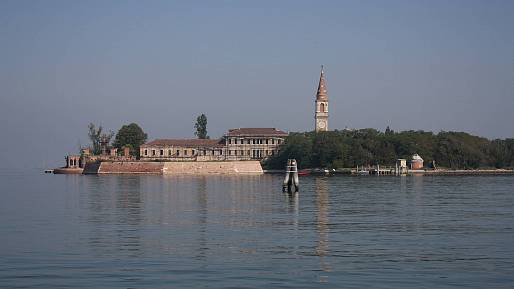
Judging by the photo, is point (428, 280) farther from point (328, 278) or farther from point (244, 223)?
point (244, 223)

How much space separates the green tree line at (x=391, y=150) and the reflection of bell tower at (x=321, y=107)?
18.2 m

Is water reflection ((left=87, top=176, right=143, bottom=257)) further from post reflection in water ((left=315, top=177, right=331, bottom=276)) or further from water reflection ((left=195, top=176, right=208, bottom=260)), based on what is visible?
post reflection in water ((left=315, top=177, right=331, bottom=276))

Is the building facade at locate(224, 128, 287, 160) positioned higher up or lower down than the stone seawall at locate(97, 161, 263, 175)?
higher up

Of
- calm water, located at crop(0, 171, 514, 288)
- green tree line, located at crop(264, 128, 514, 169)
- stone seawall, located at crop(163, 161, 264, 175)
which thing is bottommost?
calm water, located at crop(0, 171, 514, 288)

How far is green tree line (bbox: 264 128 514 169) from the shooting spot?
136 metres

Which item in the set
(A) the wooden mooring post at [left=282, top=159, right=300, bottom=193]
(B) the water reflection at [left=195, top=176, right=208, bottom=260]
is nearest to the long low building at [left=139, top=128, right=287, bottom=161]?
(A) the wooden mooring post at [left=282, top=159, right=300, bottom=193]

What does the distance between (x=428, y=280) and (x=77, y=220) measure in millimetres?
21605

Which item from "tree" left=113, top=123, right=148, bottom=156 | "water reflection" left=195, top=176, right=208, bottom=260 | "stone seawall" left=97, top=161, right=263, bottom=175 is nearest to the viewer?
"water reflection" left=195, top=176, right=208, bottom=260

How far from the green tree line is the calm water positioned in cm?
8699

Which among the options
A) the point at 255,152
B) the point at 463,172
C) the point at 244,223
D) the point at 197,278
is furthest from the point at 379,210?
the point at 255,152

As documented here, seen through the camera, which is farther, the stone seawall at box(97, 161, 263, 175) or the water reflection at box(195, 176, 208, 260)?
the stone seawall at box(97, 161, 263, 175)

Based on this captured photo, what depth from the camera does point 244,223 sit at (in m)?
37.8

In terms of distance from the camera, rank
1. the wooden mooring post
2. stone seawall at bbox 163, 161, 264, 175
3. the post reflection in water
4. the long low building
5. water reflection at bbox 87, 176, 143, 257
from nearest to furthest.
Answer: the post reflection in water → water reflection at bbox 87, 176, 143, 257 → the wooden mooring post → stone seawall at bbox 163, 161, 264, 175 → the long low building

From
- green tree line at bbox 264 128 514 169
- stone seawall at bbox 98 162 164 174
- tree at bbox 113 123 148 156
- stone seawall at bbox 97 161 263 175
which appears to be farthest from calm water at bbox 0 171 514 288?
tree at bbox 113 123 148 156
